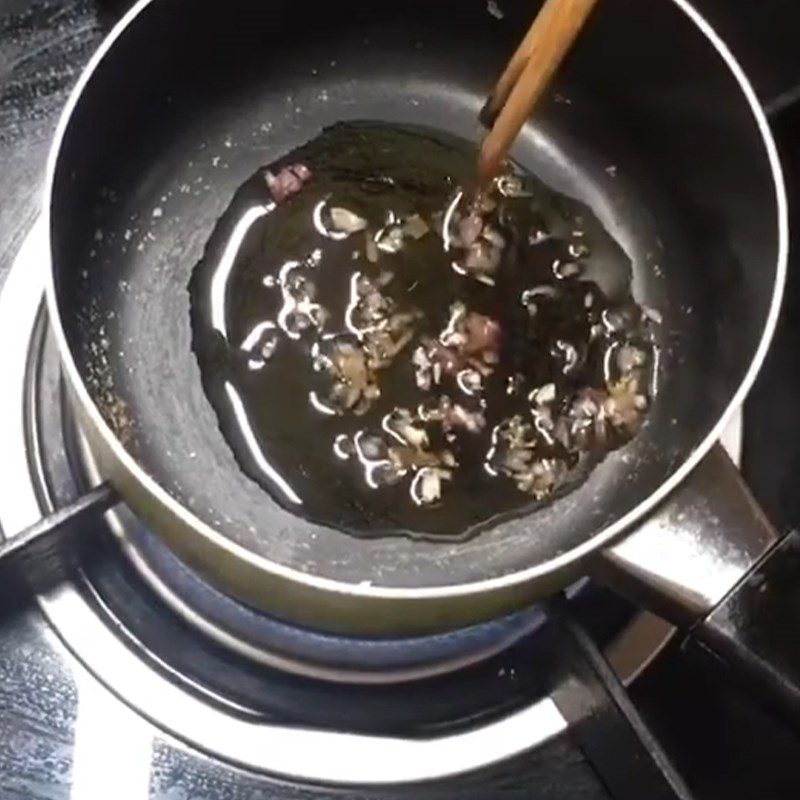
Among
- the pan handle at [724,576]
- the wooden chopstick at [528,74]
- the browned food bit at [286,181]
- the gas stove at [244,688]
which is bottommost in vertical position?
the pan handle at [724,576]

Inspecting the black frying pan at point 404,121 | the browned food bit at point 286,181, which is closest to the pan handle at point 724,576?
the black frying pan at point 404,121

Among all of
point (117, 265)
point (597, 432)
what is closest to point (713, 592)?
point (597, 432)

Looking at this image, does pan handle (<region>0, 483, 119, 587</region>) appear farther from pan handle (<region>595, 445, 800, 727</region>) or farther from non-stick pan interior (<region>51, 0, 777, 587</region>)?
pan handle (<region>595, 445, 800, 727</region>)

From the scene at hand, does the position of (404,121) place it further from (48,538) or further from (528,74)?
(48,538)

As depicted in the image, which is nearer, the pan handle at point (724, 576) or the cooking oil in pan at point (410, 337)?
the pan handle at point (724, 576)

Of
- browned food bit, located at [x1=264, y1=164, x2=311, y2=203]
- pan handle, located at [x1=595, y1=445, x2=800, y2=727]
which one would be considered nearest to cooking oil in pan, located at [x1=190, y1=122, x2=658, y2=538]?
browned food bit, located at [x1=264, y1=164, x2=311, y2=203]

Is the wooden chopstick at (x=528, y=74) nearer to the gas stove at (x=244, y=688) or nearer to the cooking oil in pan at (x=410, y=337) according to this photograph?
the cooking oil in pan at (x=410, y=337)

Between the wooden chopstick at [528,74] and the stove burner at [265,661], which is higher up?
the wooden chopstick at [528,74]
